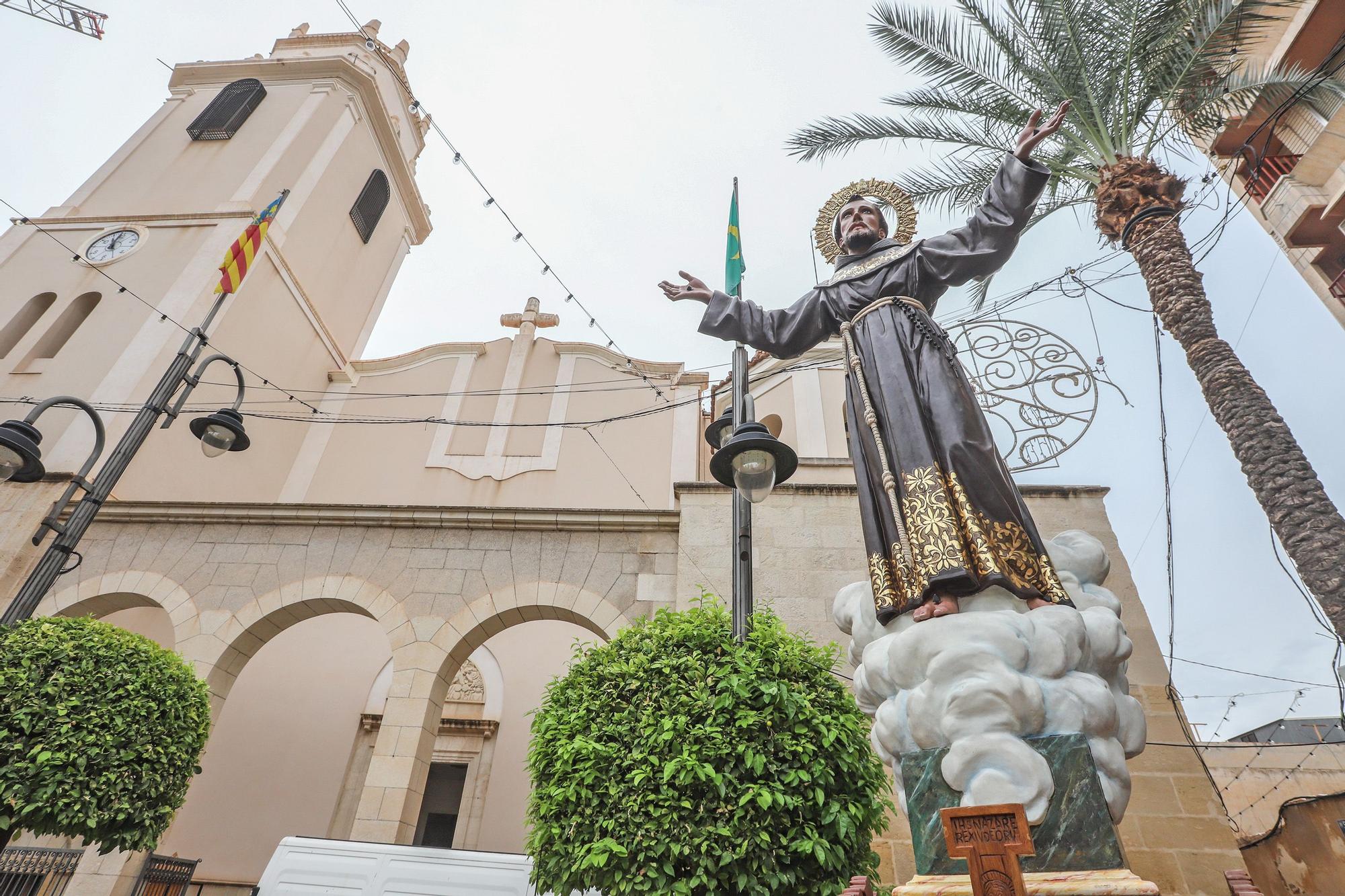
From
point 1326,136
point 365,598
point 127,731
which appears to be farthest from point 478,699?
point 1326,136

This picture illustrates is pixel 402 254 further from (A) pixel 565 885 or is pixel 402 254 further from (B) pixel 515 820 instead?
(A) pixel 565 885

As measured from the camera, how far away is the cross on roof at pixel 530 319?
16031mm

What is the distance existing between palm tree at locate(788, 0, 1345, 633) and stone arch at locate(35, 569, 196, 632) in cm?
919

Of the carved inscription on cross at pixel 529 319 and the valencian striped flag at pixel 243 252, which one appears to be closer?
the valencian striped flag at pixel 243 252

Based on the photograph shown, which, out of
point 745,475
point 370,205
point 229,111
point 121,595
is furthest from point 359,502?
point 745,475

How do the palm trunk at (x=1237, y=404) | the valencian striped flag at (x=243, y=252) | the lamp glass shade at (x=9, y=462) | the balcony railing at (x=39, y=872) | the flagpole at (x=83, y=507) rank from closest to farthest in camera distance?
the palm trunk at (x=1237, y=404) < the flagpole at (x=83, y=507) < the lamp glass shade at (x=9, y=462) < the balcony railing at (x=39, y=872) < the valencian striped flag at (x=243, y=252)

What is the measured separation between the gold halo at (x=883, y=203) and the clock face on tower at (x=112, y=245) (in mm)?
14115

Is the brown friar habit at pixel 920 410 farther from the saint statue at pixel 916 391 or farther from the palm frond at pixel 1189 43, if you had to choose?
the palm frond at pixel 1189 43

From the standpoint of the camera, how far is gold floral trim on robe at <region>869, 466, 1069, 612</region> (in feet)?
11.3

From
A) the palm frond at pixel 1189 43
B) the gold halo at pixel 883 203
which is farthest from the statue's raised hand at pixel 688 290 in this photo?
the palm frond at pixel 1189 43

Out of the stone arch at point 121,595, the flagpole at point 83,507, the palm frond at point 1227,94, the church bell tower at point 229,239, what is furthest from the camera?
the church bell tower at point 229,239

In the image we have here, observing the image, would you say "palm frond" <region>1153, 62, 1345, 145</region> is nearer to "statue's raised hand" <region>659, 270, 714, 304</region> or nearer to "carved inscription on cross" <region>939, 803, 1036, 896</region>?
"statue's raised hand" <region>659, 270, 714, 304</region>

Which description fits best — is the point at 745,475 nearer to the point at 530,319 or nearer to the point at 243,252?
the point at 243,252

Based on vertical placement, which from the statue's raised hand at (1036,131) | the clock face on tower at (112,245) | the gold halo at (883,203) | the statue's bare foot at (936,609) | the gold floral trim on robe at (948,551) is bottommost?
the statue's bare foot at (936,609)
